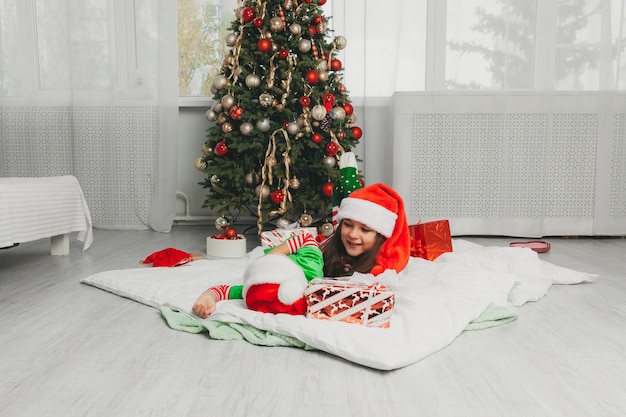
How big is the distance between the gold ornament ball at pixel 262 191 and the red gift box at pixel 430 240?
0.77 metres

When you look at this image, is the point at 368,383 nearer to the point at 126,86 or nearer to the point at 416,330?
the point at 416,330

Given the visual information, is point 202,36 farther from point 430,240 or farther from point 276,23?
point 430,240

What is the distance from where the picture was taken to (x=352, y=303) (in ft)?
4.61

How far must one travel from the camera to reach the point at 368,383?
3.79 feet

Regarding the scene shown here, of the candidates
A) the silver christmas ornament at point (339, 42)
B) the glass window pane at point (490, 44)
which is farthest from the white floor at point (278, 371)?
the glass window pane at point (490, 44)

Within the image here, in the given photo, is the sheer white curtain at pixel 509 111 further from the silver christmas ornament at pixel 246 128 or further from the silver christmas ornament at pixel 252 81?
the silver christmas ornament at pixel 246 128

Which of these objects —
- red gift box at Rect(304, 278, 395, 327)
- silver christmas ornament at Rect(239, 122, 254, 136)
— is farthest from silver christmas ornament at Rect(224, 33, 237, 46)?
red gift box at Rect(304, 278, 395, 327)

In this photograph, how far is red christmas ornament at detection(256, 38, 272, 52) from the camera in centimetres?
274

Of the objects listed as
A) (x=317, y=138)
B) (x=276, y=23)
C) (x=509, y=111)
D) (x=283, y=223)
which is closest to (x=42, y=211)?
(x=283, y=223)

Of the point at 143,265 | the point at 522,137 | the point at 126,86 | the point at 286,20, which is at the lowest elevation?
the point at 143,265

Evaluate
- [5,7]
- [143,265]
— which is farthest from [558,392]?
[5,7]

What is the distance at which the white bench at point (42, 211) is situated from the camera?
2.13 meters

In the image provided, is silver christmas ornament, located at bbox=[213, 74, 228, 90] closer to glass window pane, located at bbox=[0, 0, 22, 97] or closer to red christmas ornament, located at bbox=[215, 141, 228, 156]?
red christmas ornament, located at bbox=[215, 141, 228, 156]

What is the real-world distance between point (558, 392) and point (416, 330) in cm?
36
